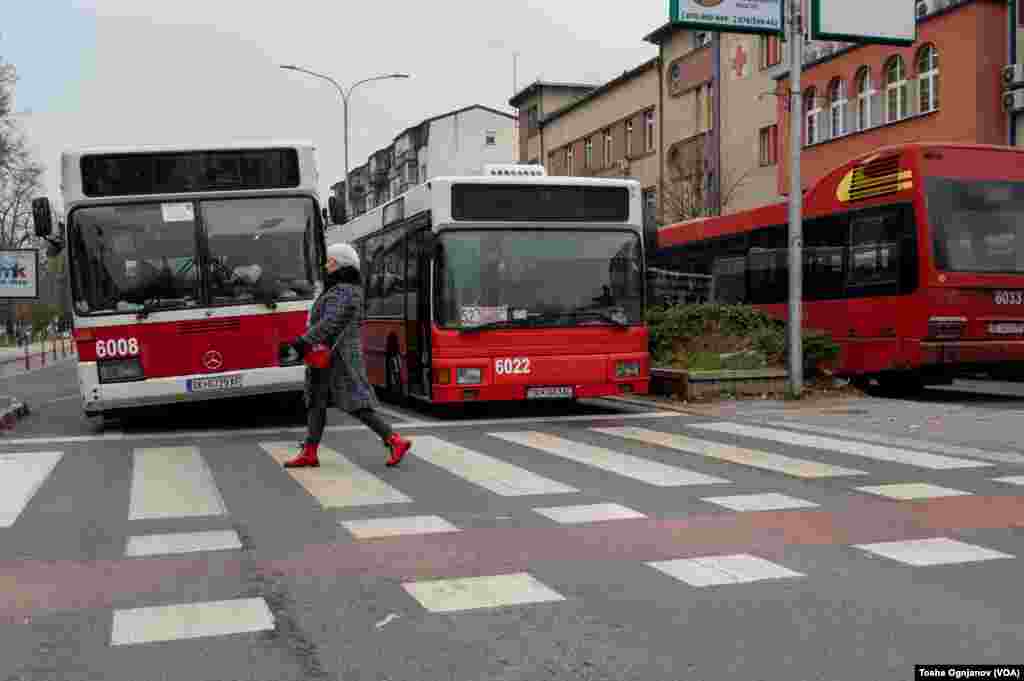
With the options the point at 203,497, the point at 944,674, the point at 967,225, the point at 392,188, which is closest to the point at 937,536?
the point at 944,674

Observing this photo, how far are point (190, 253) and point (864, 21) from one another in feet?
36.6

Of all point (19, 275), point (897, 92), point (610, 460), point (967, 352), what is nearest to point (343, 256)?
point (610, 460)

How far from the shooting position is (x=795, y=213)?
17125 millimetres

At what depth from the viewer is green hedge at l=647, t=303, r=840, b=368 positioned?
17547mm

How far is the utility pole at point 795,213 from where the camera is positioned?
54.3 feet

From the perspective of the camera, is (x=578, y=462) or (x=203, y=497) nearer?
(x=203, y=497)

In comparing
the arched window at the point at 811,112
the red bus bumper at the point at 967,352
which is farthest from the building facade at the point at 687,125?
the red bus bumper at the point at 967,352

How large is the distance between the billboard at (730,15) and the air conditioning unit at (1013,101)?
530 inches

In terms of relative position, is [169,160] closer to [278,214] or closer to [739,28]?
[278,214]

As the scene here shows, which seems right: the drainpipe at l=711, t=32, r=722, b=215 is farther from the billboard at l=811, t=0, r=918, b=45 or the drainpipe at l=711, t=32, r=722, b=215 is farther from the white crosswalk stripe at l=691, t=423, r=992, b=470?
the white crosswalk stripe at l=691, t=423, r=992, b=470

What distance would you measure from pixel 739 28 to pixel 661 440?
28.4ft

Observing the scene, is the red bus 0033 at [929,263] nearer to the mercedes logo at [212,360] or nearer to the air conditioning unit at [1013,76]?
the mercedes logo at [212,360]

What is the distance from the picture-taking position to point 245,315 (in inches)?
516

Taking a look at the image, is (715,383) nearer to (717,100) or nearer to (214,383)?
(214,383)
